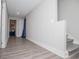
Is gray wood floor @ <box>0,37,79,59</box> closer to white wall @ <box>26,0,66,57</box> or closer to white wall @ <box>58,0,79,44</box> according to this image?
white wall @ <box>26,0,66,57</box>

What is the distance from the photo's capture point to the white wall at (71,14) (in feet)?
14.2

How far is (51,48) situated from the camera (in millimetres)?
3846

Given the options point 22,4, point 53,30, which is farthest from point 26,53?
point 22,4

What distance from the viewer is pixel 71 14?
4516 mm

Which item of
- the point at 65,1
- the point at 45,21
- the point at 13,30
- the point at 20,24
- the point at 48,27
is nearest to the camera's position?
the point at 48,27

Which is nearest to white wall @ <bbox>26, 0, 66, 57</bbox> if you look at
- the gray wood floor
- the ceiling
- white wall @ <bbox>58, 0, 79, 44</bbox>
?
the gray wood floor

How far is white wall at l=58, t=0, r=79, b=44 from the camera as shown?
432 cm

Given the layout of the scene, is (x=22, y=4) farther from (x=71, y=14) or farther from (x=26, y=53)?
(x=26, y=53)

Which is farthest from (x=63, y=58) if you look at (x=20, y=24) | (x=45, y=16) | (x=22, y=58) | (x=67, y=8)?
(x=20, y=24)

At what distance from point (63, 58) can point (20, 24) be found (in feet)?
28.3

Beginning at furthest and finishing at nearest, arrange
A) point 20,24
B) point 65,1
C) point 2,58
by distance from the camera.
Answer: point 20,24
point 65,1
point 2,58

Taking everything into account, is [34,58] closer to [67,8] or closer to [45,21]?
[45,21]

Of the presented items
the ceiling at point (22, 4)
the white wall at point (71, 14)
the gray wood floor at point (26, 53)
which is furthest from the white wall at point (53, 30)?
the white wall at point (71, 14)

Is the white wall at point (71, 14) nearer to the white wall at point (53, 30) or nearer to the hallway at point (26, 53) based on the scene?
the white wall at point (53, 30)
